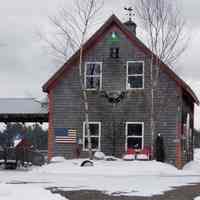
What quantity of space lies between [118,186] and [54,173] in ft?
25.4

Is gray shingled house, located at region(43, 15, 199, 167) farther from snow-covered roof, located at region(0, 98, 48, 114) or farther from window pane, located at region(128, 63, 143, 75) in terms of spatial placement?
snow-covered roof, located at region(0, 98, 48, 114)

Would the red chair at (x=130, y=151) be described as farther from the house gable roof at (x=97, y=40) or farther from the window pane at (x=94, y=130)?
the house gable roof at (x=97, y=40)

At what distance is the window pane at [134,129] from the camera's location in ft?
108

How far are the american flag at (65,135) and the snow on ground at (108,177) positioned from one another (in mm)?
1301

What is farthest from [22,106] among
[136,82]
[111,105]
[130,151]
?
[130,151]

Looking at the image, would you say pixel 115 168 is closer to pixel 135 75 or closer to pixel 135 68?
pixel 135 75

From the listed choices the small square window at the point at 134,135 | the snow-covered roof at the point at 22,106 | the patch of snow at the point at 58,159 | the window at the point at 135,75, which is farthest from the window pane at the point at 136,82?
the snow-covered roof at the point at 22,106

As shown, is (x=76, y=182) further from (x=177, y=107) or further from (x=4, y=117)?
(x=4, y=117)

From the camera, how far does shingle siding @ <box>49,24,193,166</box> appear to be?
107ft

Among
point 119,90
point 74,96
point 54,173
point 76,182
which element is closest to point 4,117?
point 74,96

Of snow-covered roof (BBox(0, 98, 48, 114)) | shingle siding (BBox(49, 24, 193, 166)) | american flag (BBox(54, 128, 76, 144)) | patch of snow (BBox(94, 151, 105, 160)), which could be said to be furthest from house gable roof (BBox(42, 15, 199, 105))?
patch of snow (BBox(94, 151, 105, 160))

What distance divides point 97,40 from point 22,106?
6379 mm

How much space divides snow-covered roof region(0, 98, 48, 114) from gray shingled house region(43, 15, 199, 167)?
2372 mm

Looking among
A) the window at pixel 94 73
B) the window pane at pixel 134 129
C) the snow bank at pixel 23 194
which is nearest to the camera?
the snow bank at pixel 23 194
